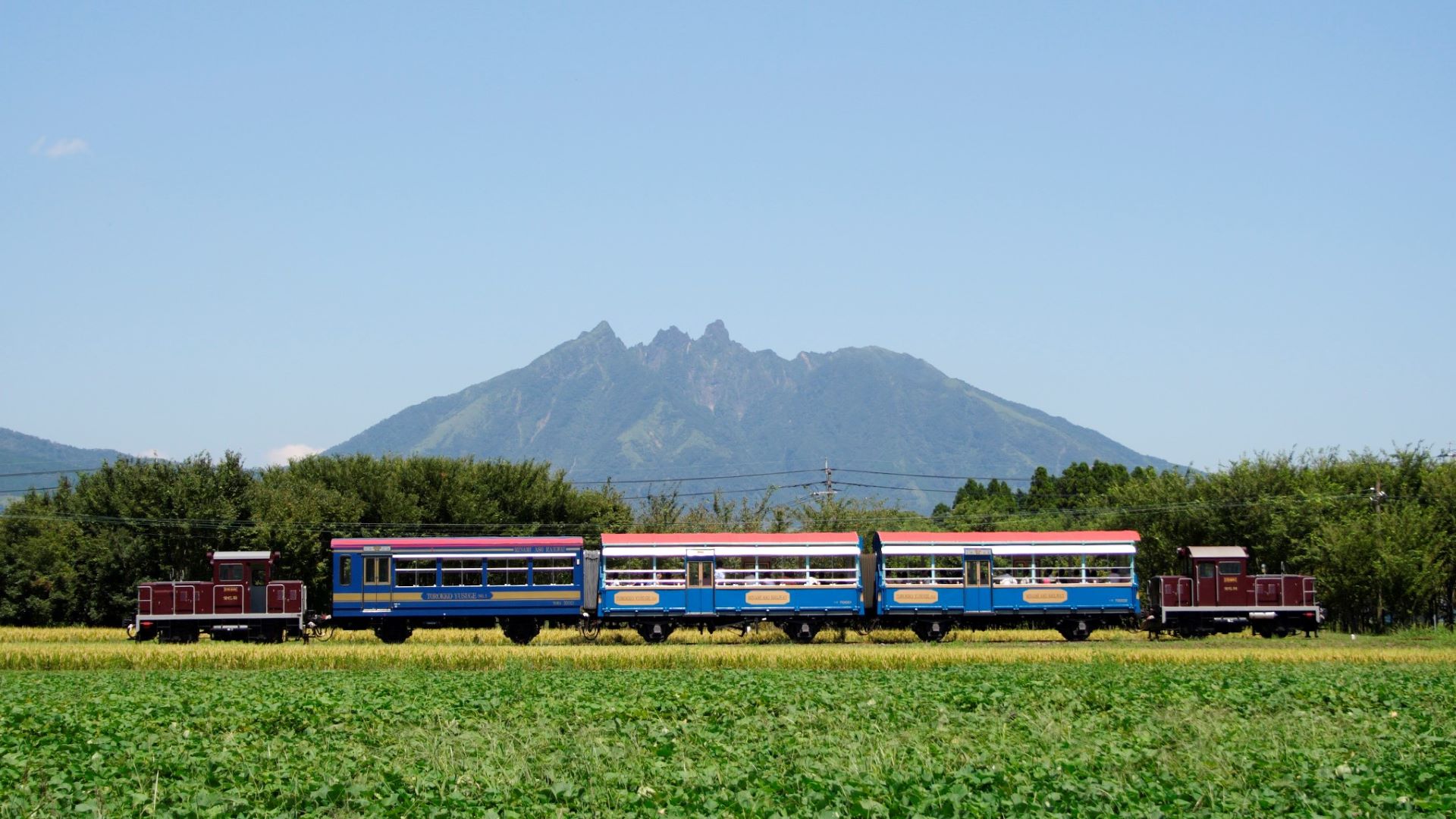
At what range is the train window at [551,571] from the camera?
4091 cm

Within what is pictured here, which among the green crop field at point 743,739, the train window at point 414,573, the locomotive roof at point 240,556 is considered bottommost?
the green crop field at point 743,739

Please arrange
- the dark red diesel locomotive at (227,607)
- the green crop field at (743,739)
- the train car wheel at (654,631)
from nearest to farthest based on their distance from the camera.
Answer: the green crop field at (743,739), the train car wheel at (654,631), the dark red diesel locomotive at (227,607)

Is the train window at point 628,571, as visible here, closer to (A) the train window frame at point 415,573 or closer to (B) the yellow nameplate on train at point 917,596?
(A) the train window frame at point 415,573

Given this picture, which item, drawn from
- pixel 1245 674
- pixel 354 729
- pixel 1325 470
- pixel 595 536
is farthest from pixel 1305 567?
pixel 354 729

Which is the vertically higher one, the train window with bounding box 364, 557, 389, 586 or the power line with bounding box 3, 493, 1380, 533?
the power line with bounding box 3, 493, 1380, 533

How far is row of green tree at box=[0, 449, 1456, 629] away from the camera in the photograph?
49.6m

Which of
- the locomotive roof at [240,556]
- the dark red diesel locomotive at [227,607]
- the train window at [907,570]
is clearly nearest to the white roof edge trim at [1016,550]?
the train window at [907,570]

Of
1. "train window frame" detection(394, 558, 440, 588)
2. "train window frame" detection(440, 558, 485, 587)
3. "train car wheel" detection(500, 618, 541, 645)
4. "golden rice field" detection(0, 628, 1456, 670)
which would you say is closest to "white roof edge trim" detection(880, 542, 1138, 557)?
"golden rice field" detection(0, 628, 1456, 670)

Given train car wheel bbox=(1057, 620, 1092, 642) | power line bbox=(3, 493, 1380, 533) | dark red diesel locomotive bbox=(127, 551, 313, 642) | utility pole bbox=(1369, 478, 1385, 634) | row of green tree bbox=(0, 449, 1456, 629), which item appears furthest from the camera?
power line bbox=(3, 493, 1380, 533)

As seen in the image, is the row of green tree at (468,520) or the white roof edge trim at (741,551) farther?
the row of green tree at (468,520)

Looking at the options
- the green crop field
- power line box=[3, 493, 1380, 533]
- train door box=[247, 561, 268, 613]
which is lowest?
the green crop field

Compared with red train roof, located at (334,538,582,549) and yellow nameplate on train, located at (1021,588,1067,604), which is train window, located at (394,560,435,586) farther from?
yellow nameplate on train, located at (1021,588,1067,604)

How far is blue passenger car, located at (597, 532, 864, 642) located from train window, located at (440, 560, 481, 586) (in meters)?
3.80

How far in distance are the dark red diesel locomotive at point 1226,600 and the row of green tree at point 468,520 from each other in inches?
270
